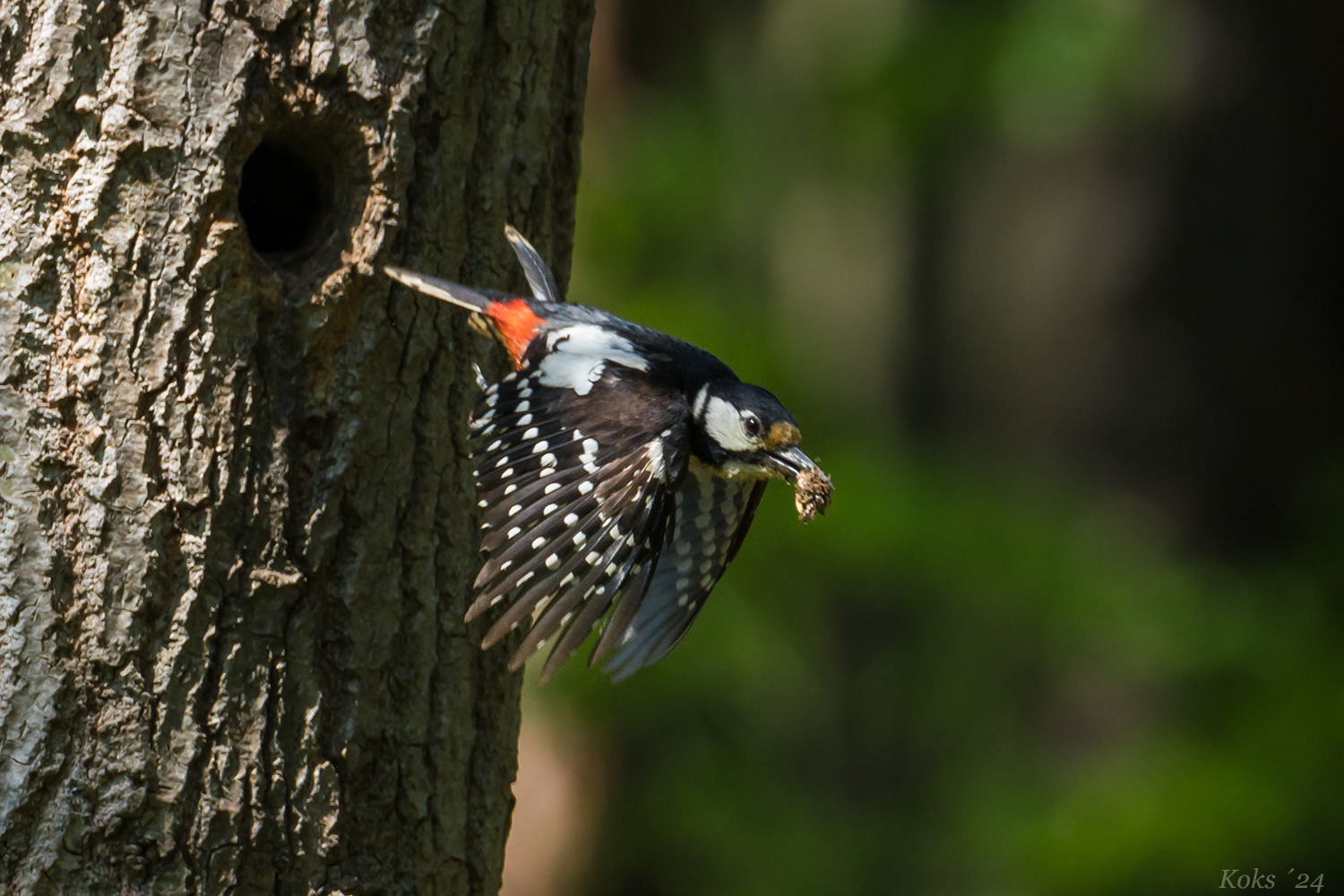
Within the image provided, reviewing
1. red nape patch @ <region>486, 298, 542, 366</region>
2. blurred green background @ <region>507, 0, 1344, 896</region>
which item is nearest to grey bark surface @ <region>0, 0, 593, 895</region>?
red nape patch @ <region>486, 298, 542, 366</region>

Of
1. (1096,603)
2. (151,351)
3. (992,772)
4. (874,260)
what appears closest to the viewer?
(151,351)

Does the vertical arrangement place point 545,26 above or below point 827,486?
above

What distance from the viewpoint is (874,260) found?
1087 centimetres

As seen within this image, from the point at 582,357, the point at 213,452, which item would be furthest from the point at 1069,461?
the point at 213,452

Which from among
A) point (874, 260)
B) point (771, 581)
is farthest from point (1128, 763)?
point (874, 260)

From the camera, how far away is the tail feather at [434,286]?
8.07 ft

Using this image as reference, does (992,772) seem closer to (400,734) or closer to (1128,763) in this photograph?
(1128,763)

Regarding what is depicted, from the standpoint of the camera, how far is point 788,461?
276 centimetres

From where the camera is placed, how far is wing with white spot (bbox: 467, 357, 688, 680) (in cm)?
228

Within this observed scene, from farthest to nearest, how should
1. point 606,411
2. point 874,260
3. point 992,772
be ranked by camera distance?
point 874,260 < point 992,772 < point 606,411

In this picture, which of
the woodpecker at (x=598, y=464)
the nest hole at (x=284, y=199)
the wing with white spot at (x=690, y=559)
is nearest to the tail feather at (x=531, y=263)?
the woodpecker at (x=598, y=464)

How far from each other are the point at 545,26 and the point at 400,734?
1.47 m

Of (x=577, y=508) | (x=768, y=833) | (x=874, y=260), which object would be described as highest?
(x=874, y=260)

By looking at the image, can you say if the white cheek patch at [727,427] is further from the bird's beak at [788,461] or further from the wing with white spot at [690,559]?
the wing with white spot at [690,559]
